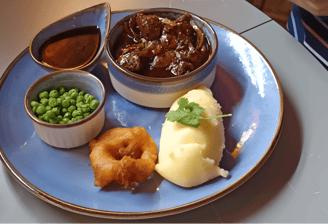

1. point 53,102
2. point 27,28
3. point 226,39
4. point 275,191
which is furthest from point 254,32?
point 27,28

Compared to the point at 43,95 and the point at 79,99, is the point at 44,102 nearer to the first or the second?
the point at 43,95

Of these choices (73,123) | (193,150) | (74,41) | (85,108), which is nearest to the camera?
(193,150)

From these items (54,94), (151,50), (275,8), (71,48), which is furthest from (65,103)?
(275,8)

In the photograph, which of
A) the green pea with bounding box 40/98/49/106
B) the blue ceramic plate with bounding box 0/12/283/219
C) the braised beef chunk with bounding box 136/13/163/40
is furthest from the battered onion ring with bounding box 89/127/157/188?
the braised beef chunk with bounding box 136/13/163/40

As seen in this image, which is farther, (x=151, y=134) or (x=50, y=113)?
(x=151, y=134)

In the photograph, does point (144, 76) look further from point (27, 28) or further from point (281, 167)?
point (27, 28)
